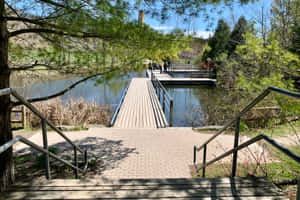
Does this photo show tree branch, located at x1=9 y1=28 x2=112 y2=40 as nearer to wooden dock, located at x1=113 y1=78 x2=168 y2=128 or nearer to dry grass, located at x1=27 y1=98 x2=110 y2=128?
wooden dock, located at x1=113 y1=78 x2=168 y2=128

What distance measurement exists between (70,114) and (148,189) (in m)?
7.42

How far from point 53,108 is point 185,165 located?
20.0ft

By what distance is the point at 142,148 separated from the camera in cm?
614

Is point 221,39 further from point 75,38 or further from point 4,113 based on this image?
point 4,113

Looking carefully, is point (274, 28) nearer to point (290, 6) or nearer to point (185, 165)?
point (290, 6)

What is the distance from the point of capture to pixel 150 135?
7.28 metres

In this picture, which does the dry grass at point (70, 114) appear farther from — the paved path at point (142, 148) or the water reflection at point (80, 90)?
the paved path at point (142, 148)

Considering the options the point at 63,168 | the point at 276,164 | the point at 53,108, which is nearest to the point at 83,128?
the point at 53,108

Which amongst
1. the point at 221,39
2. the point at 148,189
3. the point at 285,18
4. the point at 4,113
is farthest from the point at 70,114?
the point at 221,39

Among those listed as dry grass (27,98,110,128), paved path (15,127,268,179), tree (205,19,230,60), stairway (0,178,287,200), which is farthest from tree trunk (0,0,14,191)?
tree (205,19,230,60)

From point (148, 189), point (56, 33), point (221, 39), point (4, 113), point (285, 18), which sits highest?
point (221, 39)

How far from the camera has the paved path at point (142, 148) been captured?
4816 millimetres

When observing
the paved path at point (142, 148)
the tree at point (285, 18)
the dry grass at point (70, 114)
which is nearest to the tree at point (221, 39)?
the dry grass at point (70, 114)

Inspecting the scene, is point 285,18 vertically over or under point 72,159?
over
